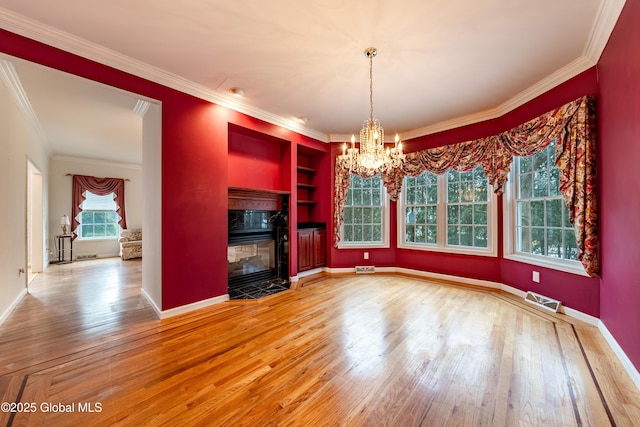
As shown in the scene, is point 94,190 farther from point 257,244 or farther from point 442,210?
point 442,210

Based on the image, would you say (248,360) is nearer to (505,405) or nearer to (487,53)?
(505,405)

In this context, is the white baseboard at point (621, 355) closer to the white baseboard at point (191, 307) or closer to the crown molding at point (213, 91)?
the crown molding at point (213, 91)

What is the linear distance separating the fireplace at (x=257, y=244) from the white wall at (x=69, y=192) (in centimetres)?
551

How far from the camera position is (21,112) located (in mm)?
3434

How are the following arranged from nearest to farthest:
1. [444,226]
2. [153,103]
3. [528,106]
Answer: [153,103] < [528,106] < [444,226]

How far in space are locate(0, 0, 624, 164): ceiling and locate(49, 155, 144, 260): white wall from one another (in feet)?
12.6

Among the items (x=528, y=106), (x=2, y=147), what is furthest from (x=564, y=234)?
(x=2, y=147)

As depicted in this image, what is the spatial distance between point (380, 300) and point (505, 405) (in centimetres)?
191

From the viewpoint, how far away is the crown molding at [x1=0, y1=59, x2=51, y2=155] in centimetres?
262

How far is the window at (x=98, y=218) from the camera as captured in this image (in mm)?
6891

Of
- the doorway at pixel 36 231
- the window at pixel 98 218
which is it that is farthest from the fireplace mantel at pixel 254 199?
the window at pixel 98 218

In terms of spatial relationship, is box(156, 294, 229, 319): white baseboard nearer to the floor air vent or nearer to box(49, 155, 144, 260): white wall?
the floor air vent

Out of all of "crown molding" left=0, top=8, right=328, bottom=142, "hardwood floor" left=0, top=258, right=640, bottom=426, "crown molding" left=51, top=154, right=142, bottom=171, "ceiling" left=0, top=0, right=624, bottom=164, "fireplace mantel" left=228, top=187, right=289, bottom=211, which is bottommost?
"hardwood floor" left=0, top=258, right=640, bottom=426

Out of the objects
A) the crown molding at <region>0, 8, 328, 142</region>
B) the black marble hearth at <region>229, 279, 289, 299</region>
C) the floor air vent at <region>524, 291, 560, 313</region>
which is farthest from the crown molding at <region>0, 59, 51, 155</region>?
the floor air vent at <region>524, 291, 560, 313</region>
